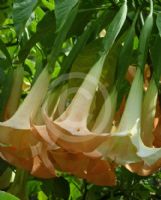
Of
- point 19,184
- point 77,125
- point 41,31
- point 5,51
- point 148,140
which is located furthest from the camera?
point 19,184

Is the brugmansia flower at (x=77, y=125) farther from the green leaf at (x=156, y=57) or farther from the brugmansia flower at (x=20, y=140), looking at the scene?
the green leaf at (x=156, y=57)

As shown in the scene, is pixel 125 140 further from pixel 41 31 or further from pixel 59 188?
pixel 59 188

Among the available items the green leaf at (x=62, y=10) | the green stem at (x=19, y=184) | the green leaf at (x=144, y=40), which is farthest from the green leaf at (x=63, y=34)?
the green stem at (x=19, y=184)

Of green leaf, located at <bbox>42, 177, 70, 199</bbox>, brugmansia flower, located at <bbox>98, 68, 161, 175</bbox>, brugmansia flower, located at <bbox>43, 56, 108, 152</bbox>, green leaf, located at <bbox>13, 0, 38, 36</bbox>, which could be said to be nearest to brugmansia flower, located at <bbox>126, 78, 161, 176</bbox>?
brugmansia flower, located at <bbox>98, 68, 161, 175</bbox>

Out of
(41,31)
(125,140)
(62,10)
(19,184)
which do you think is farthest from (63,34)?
(19,184)

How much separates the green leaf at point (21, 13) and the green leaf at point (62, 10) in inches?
2.6

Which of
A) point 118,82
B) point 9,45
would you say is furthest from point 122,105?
point 9,45

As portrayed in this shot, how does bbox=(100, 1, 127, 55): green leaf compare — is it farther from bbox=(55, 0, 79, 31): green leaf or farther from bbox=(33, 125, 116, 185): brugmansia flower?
bbox=(33, 125, 116, 185): brugmansia flower

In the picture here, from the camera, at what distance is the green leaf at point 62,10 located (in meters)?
1.31

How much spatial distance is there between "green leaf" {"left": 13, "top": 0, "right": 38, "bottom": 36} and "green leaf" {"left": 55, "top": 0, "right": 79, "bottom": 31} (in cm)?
7

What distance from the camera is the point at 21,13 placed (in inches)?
52.8

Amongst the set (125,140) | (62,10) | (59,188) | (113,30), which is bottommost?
(59,188)

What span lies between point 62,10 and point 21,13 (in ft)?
0.33

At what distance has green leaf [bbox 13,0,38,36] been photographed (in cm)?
133
